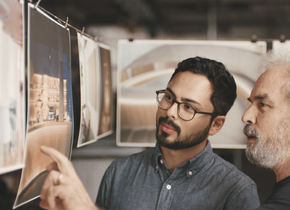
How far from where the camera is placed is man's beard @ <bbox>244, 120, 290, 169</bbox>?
1.18 metres

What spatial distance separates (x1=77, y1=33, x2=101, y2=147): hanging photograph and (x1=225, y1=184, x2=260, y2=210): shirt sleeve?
1.93ft

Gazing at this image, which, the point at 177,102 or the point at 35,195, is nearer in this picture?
the point at 35,195

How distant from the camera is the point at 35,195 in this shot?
1070 mm

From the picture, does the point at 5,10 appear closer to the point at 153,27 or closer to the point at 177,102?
the point at 177,102

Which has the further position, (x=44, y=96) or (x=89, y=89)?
(x=89, y=89)

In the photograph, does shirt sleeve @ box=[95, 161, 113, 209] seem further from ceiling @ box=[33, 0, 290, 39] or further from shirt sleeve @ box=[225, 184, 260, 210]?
ceiling @ box=[33, 0, 290, 39]

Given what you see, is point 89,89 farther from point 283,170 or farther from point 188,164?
point 283,170

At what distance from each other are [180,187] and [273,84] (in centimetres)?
47

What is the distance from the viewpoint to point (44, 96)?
105cm

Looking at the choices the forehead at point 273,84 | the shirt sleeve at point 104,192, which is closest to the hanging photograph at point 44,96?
the shirt sleeve at point 104,192

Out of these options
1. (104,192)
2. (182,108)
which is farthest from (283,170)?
(104,192)

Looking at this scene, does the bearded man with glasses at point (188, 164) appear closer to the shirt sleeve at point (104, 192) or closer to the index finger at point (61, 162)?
the shirt sleeve at point (104, 192)

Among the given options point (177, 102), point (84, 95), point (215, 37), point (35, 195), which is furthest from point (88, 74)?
point (215, 37)

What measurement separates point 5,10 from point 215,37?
1.11m
